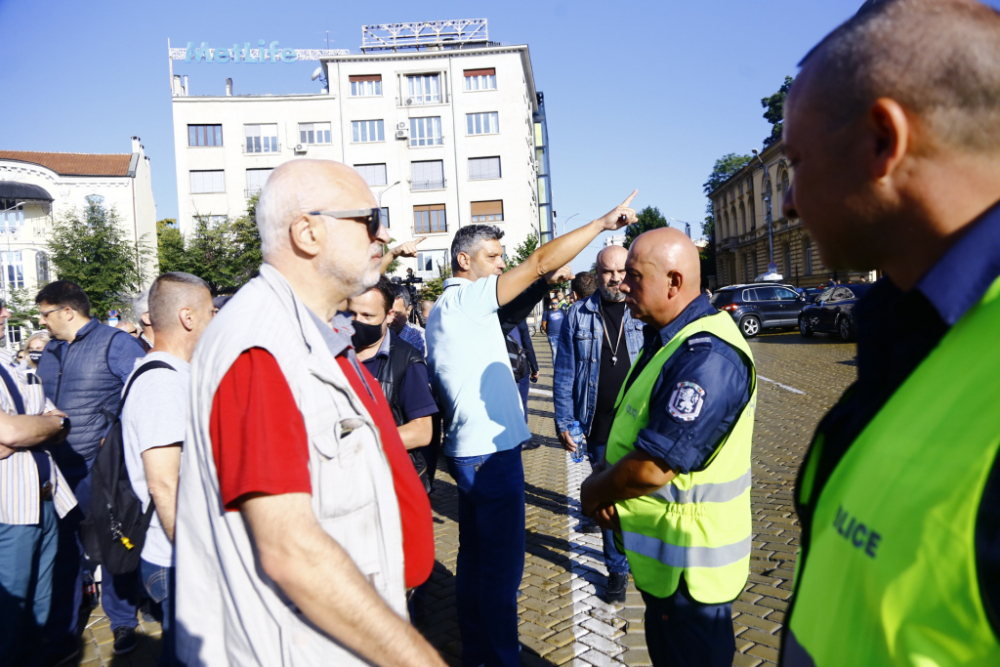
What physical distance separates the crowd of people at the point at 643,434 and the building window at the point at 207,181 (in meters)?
46.8

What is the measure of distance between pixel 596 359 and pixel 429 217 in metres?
42.5

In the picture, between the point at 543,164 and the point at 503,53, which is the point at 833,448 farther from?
the point at 543,164

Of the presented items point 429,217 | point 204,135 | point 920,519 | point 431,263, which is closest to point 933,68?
point 920,519

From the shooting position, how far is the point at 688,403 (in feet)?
7.38

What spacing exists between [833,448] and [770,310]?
2504cm

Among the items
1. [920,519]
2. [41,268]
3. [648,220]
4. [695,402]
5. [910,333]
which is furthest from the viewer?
[648,220]

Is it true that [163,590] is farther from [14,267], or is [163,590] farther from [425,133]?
[14,267]

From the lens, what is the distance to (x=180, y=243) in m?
36.5

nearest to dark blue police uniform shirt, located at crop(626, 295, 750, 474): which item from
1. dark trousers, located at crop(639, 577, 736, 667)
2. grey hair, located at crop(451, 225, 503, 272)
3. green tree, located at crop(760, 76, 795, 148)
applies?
dark trousers, located at crop(639, 577, 736, 667)

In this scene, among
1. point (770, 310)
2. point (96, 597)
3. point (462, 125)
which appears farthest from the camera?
point (462, 125)

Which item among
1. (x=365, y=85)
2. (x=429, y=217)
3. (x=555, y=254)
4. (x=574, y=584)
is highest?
(x=365, y=85)

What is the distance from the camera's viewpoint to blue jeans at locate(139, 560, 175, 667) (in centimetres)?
284

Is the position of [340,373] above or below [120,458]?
above

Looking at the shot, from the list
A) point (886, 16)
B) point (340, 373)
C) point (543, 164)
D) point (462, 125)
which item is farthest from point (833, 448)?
point (543, 164)
